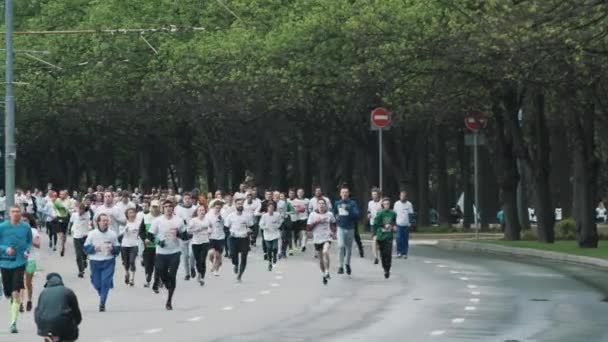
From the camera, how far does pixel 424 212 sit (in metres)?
67.9

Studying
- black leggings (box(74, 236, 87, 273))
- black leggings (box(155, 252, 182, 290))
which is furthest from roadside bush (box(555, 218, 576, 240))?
black leggings (box(155, 252, 182, 290))

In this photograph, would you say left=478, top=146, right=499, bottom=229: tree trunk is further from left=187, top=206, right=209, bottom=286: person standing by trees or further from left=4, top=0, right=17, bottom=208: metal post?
left=187, top=206, right=209, bottom=286: person standing by trees

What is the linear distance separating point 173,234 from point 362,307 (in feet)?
11.5

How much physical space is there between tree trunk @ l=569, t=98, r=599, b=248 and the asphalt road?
6.72 meters

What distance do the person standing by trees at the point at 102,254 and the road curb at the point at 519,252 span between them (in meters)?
14.4

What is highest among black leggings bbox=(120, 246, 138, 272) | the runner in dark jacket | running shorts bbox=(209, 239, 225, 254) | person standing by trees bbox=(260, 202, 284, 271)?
person standing by trees bbox=(260, 202, 284, 271)

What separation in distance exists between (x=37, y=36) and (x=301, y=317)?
59.5 meters

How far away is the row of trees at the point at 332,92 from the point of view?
4181cm

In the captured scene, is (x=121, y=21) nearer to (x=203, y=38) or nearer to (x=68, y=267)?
(x=203, y=38)

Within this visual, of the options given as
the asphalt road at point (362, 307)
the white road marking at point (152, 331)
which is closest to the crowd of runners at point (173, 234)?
the asphalt road at point (362, 307)

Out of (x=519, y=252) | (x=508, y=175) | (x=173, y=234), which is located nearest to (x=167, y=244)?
(x=173, y=234)

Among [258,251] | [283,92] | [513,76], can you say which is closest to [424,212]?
[283,92]

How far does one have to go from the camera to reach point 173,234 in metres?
27.9

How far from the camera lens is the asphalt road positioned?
2184 centimetres
